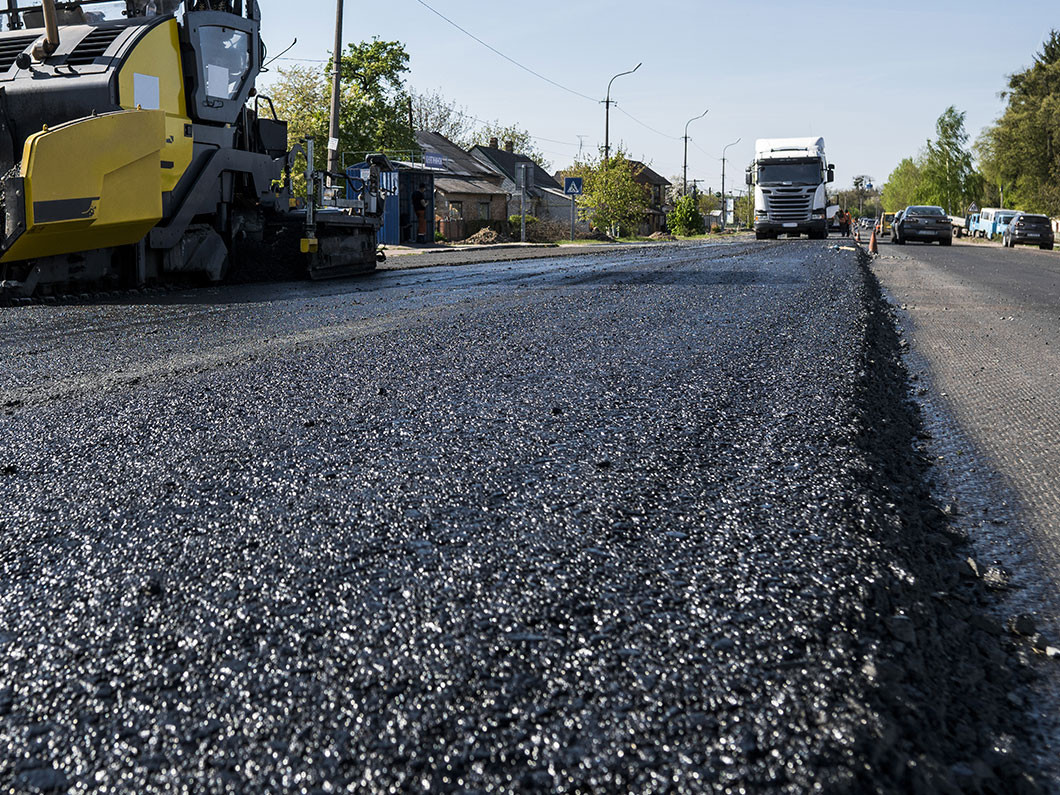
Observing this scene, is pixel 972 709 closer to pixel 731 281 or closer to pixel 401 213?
pixel 731 281

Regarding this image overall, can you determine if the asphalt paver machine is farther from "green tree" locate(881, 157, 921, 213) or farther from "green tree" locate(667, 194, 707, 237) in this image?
"green tree" locate(881, 157, 921, 213)

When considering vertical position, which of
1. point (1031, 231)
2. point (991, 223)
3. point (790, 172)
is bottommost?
point (1031, 231)

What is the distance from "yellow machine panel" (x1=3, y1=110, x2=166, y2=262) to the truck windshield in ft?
94.7

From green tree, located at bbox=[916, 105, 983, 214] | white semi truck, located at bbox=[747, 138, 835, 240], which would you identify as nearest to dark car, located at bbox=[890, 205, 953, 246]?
white semi truck, located at bbox=[747, 138, 835, 240]

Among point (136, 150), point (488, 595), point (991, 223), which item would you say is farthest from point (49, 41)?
point (991, 223)

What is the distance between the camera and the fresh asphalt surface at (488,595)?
1.58 m

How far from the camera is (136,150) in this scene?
9.67 metres

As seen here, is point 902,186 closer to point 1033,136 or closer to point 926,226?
point 1033,136

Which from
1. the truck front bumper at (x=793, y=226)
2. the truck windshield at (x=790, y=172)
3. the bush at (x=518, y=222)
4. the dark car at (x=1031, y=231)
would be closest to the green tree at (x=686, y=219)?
the bush at (x=518, y=222)

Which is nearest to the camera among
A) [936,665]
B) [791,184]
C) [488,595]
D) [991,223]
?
[936,665]

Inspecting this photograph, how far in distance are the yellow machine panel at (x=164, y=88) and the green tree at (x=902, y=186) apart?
114076mm

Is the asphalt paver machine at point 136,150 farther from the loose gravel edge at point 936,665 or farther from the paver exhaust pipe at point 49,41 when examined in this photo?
the loose gravel edge at point 936,665

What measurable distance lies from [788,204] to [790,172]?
1197mm

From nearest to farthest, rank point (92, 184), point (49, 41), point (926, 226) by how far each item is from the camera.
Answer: point (92, 184)
point (49, 41)
point (926, 226)
